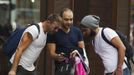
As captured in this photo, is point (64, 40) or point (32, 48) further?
point (64, 40)

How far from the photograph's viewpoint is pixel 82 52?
6.66 metres

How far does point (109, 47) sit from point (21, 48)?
119 centimetres

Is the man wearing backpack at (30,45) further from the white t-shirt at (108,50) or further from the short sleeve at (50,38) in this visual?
the white t-shirt at (108,50)

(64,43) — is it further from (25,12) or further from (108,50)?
(25,12)

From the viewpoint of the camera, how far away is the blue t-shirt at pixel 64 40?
6543 millimetres

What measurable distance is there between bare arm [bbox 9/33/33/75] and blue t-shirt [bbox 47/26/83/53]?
0.45m

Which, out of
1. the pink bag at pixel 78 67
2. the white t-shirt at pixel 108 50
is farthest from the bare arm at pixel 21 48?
the white t-shirt at pixel 108 50

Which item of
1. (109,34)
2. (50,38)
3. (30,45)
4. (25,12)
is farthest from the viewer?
(25,12)

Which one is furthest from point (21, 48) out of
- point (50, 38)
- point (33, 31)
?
point (50, 38)

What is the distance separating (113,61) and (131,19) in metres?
3.44

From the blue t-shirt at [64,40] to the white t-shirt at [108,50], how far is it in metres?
0.30

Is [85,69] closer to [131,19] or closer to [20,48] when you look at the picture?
[20,48]

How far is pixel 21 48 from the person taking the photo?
6199 millimetres

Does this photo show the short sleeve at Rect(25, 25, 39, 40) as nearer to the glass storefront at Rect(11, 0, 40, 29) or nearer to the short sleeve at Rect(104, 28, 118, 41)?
the short sleeve at Rect(104, 28, 118, 41)
